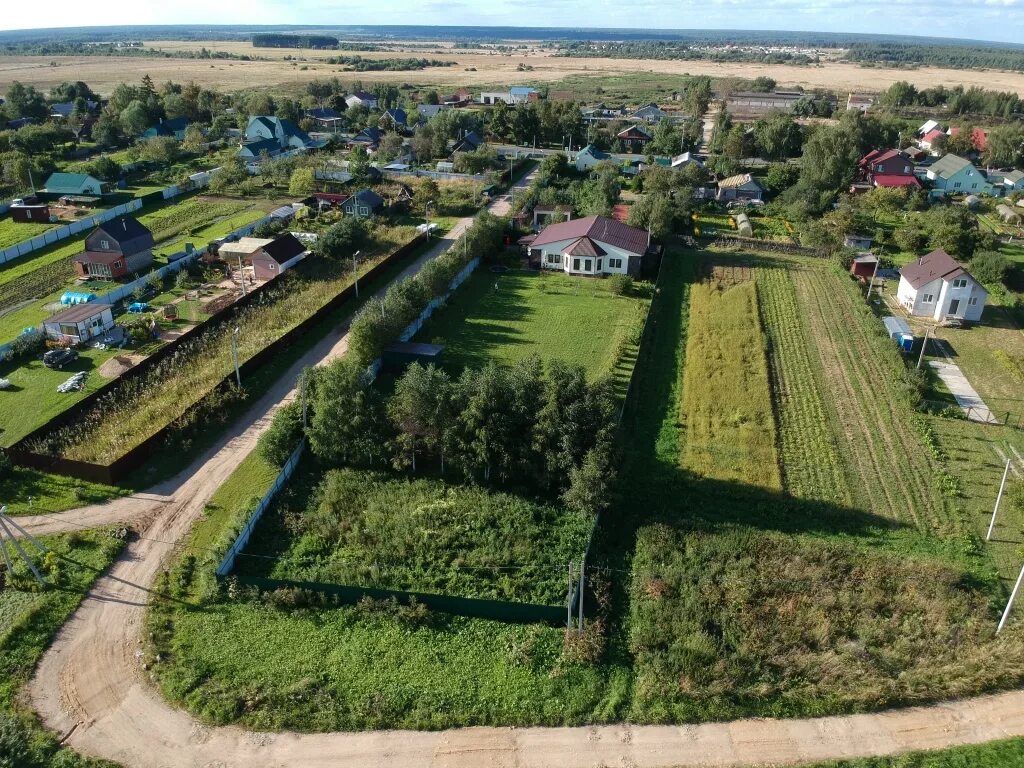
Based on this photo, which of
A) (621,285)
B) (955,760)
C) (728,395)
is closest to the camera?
(955,760)

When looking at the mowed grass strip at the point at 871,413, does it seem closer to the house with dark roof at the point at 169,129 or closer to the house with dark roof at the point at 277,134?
the house with dark roof at the point at 277,134

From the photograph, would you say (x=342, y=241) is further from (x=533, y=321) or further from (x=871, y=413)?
(x=871, y=413)

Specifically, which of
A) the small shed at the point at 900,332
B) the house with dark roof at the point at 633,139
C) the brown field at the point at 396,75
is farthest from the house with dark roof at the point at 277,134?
the brown field at the point at 396,75

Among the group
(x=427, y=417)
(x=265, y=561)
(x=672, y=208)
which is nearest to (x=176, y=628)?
(x=265, y=561)

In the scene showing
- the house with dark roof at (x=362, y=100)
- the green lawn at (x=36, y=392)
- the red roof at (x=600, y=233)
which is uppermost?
the house with dark roof at (x=362, y=100)

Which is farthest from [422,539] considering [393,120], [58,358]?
[393,120]

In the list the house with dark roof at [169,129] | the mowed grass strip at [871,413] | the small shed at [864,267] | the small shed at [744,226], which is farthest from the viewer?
the house with dark roof at [169,129]
